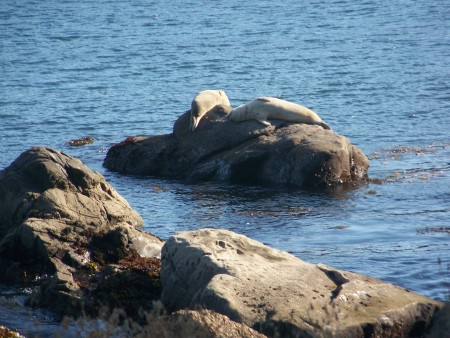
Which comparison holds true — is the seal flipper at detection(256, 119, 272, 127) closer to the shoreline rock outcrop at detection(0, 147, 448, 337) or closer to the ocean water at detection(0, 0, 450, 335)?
the ocean water at detection(0, 0, 450, 335)

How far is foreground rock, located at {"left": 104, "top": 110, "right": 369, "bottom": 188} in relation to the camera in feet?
46.9

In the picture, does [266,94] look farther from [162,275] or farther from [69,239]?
[162,275]

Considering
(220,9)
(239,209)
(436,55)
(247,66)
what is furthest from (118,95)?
(220,9)

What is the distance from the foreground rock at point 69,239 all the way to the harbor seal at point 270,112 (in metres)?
4.57

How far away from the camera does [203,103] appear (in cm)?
1603

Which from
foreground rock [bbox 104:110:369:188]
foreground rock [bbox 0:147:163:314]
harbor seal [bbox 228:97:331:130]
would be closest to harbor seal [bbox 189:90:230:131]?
foreground rock [bbox 104:110:369:188]

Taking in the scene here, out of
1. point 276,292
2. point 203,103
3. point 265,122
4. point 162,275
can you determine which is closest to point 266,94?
point 203,103

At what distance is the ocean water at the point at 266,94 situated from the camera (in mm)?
11852

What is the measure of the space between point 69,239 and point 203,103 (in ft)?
21.5

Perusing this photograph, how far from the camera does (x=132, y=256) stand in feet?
32.6

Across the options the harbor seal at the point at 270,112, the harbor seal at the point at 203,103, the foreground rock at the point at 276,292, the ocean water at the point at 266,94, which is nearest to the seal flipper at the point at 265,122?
the harbor seal at the point at 270,112

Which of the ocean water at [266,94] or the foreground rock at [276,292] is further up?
the foreground rock at [276,292]

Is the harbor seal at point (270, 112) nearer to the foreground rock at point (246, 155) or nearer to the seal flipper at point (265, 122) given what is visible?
the seal flipper at point (265, 122)

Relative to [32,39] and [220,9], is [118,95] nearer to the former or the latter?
[32,39]
